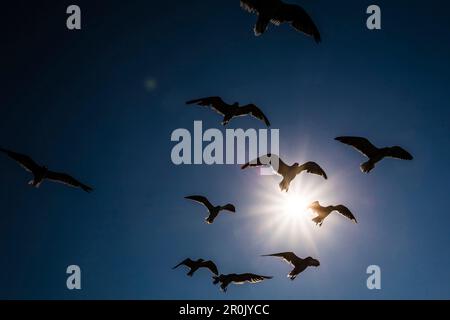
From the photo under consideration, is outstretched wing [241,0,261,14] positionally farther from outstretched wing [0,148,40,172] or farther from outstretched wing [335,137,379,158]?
outstretched wing [0,148,40,172]

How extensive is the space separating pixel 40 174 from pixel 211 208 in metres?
5.31

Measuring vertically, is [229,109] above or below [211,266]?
above

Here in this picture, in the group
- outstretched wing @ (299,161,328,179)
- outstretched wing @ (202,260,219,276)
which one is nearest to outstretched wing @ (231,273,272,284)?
outstretched wing @ (202,260,219,276)

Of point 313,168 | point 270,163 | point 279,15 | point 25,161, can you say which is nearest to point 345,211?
point 313,168

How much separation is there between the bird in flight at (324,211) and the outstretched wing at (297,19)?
5531mm

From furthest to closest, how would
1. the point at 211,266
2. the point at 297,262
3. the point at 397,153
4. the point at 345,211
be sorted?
the point at 211,266, the point at 345,211, the point at 297,262, the point at 397,153

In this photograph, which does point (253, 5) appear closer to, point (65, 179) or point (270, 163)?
point (270, 163)

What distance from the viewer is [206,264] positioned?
17.5 metres

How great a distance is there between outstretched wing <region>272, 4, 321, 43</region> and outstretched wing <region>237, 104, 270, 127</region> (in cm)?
297

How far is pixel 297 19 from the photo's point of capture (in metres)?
12.9
